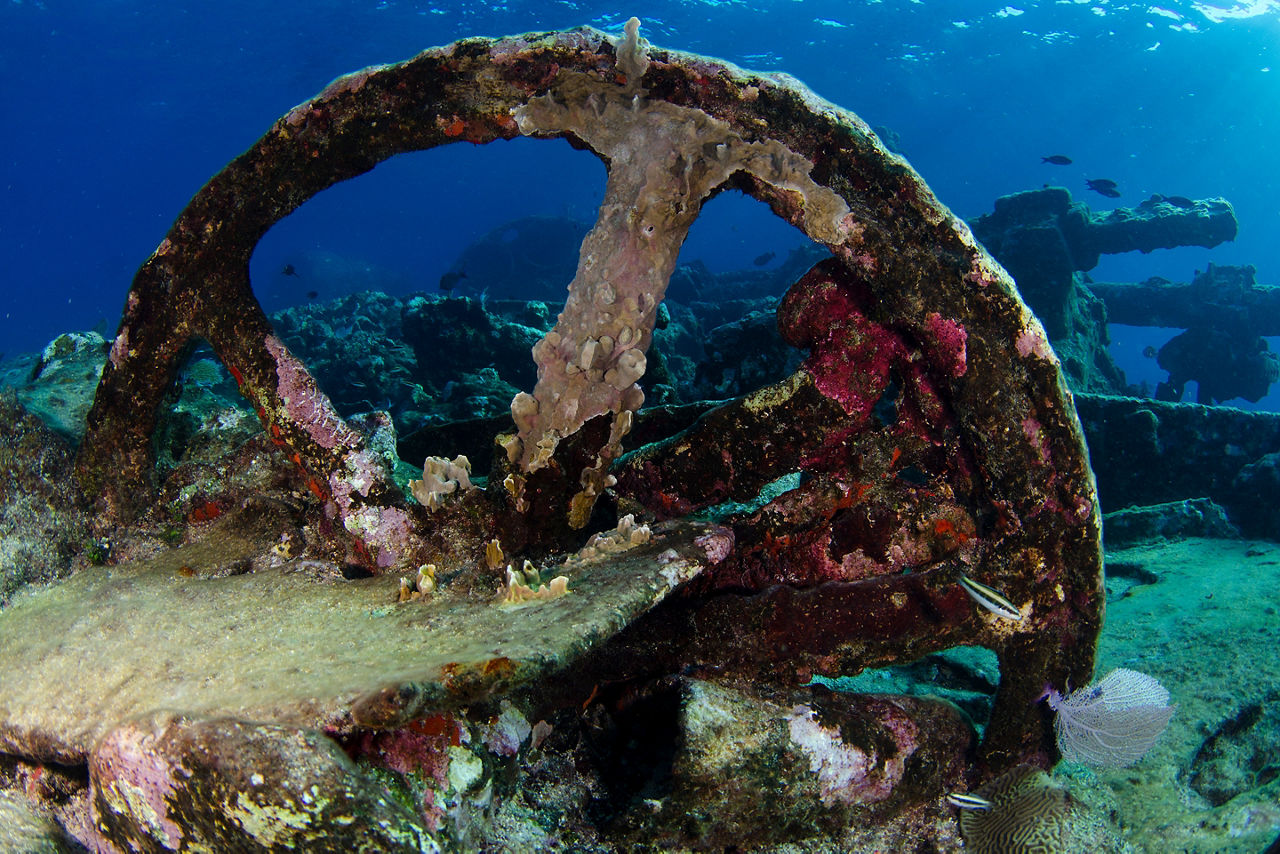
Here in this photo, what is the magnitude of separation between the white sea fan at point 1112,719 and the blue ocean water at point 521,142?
3438 cm

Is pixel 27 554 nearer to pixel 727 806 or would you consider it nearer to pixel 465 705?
pixel 465 705

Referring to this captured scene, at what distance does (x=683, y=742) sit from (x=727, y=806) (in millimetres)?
316

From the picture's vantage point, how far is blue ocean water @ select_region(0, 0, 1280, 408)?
42.6m

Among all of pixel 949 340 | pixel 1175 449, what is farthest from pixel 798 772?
pixel 1175 449

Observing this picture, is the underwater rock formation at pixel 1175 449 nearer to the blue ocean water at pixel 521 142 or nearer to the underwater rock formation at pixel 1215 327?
the underwater rock formation at pixel 1215 327

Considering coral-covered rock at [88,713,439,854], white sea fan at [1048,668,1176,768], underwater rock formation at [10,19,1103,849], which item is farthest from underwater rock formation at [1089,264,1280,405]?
coral-covered rock at [88,713,439,854]

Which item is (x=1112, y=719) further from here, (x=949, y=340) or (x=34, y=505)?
(x=34, y=505)

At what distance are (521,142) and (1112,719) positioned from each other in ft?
295

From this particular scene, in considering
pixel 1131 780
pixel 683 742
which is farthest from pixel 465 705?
pixel 1131 780

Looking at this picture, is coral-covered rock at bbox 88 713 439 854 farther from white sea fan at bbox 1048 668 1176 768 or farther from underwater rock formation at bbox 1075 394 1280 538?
underwater rock formation at bbox 1075 394 1280 538

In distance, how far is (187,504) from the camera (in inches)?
119

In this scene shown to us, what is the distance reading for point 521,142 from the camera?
80.6m

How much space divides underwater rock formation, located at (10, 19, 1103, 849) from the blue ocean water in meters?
33.8

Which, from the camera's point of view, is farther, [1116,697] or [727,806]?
[1116,697]
